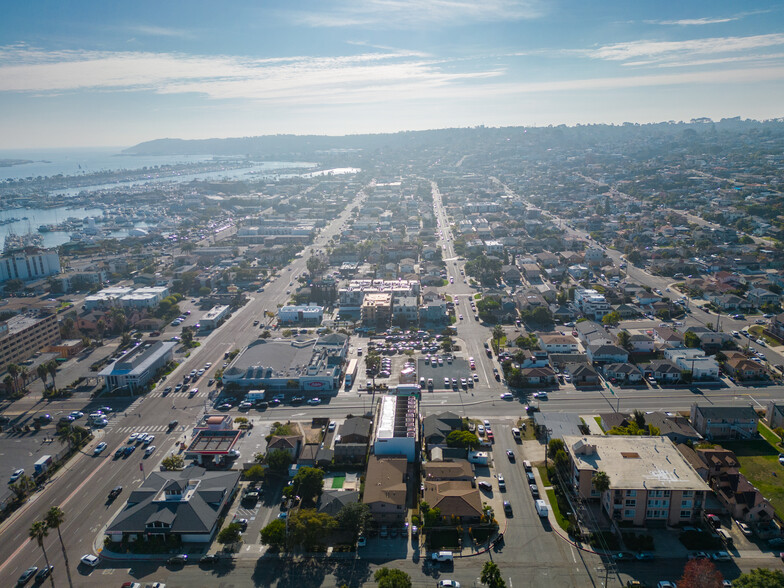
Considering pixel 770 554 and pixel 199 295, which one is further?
pixel 199 295

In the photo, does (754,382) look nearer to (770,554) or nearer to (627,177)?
(770,554)

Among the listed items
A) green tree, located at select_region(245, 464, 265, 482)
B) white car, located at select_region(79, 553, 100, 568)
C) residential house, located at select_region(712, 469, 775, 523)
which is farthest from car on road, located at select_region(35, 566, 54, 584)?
residential house, located at select_region(712, 469, 775, 523)

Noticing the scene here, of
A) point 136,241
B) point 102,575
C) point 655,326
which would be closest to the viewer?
point 102,575

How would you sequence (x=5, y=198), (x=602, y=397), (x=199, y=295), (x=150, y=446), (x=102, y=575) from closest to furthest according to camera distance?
(x=102, y=575) → (x=150, y=446) → (x=602, y=397) → (x=199, y=295) → (x=5, y=198)

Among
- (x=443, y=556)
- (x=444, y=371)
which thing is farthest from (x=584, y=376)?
(x=443, y=556)

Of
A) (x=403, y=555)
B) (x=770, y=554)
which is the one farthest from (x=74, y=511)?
(x=770, y=554)

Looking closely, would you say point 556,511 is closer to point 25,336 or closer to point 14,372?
point 14,372

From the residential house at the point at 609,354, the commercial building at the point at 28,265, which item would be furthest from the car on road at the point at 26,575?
the commercial building at the point at 28,265

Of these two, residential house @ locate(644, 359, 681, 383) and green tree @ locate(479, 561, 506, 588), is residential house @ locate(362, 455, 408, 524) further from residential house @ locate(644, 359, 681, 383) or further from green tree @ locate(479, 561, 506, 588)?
residential house @ locate(644, 359, 681, 383)
